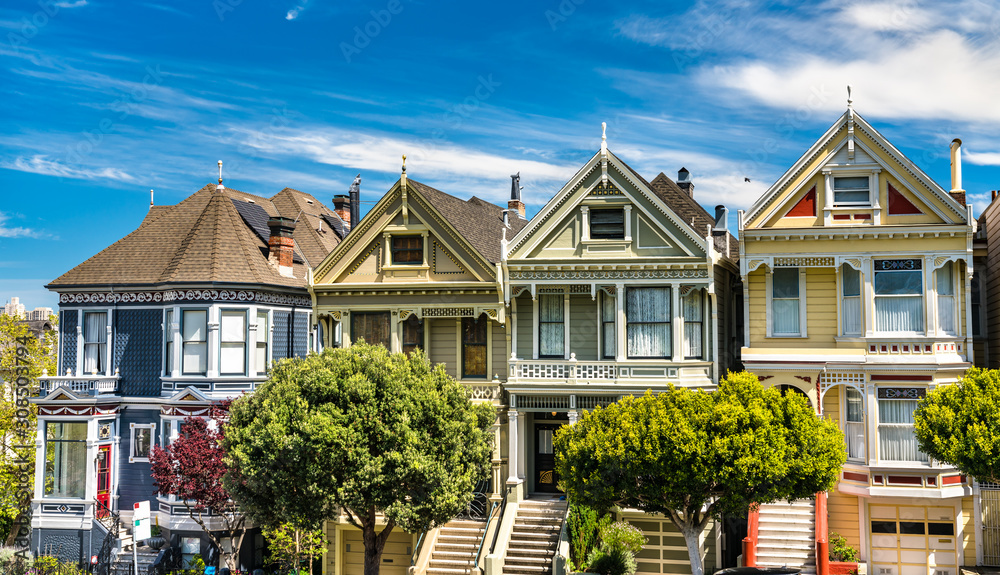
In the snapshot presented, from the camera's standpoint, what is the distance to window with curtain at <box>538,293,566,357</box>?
30.6 metres

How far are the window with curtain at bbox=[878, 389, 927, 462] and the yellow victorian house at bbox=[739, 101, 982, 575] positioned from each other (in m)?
0.03

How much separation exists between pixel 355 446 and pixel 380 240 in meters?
9.65

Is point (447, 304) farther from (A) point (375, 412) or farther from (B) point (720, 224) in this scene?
(B) point (720, 224)

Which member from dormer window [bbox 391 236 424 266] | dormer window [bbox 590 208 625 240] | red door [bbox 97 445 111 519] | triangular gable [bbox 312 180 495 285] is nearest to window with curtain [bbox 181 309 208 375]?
red door [bbox 97 445 111 519]

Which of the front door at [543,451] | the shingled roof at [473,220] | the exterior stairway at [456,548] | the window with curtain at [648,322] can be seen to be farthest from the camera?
the shingled roof at [473,220]

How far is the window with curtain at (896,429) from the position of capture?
88.3 ft

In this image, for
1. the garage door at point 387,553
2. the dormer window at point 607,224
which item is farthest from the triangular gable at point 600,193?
the garage door at point 387,553

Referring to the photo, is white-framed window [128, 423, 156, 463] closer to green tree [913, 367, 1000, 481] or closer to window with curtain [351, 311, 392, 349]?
window with curtain [351, 311, 392, 349]

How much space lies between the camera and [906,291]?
27.5 metres

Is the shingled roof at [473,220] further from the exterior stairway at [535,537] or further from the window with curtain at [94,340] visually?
the window with curtain at [94,340]

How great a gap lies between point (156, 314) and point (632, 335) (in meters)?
18.5

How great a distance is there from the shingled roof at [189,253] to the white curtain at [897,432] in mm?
22231

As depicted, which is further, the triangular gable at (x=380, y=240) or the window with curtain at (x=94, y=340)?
the window with curtain at (x=94, y=340)

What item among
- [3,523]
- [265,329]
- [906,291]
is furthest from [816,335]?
[3,523]
